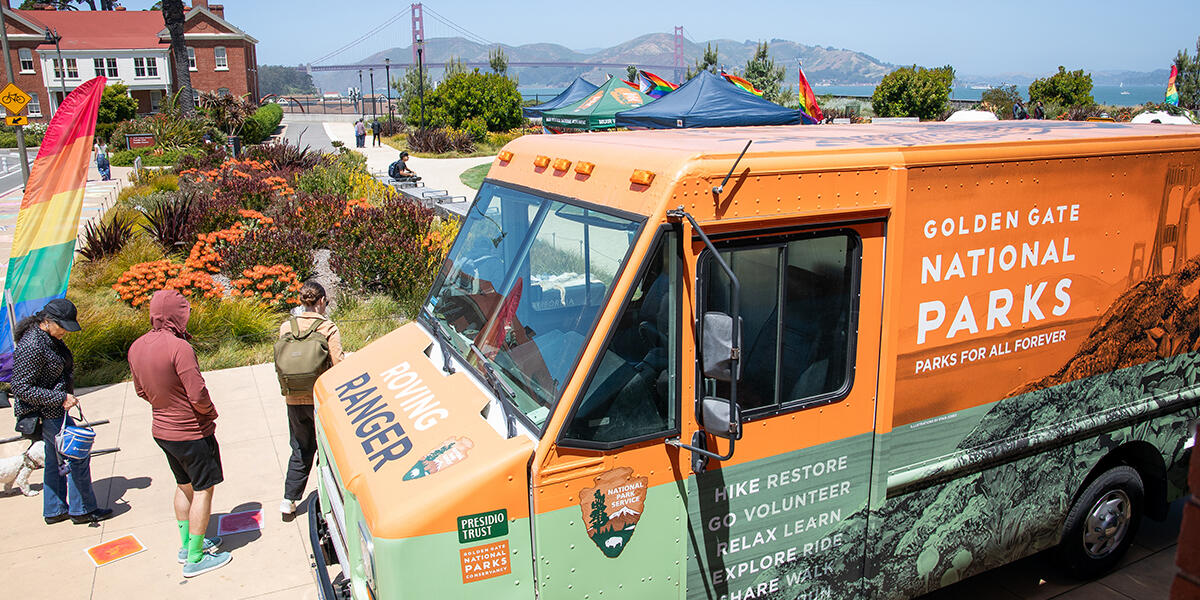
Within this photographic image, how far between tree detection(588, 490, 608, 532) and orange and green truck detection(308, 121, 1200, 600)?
11 millimetres

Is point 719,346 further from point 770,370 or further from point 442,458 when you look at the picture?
point 442,458

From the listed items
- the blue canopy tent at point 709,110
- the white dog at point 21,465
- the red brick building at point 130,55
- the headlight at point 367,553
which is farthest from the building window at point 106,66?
the headlight at point 367,553

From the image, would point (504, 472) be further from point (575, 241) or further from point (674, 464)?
point (575, 241)

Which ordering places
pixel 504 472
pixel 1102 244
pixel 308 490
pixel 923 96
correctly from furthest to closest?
pixel 923 96, pixel 308 490, pixel 1102 244, pixel 504 472

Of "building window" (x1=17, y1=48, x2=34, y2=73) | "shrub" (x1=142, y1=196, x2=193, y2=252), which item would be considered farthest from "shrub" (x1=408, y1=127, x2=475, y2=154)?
"building window" (x1=17, y1=48, x2=34, y2=73)

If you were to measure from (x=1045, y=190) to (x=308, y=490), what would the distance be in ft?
18.4

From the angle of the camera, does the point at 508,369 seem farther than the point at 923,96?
No

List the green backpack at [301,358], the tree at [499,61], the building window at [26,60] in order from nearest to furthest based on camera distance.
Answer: the green backpack at [301,358] < the tree at [499,61] < the building window at [26,60]

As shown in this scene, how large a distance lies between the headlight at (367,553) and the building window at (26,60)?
77245 mm

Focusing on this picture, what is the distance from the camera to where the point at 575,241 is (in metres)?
3.72

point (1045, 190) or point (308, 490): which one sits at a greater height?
point (1045, 190)

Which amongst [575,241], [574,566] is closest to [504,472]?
[574,566]

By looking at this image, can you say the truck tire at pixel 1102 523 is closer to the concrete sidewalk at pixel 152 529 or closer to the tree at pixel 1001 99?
the concrete sidewalk at pixel 152 529

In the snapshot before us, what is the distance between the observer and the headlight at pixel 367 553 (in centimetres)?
319
